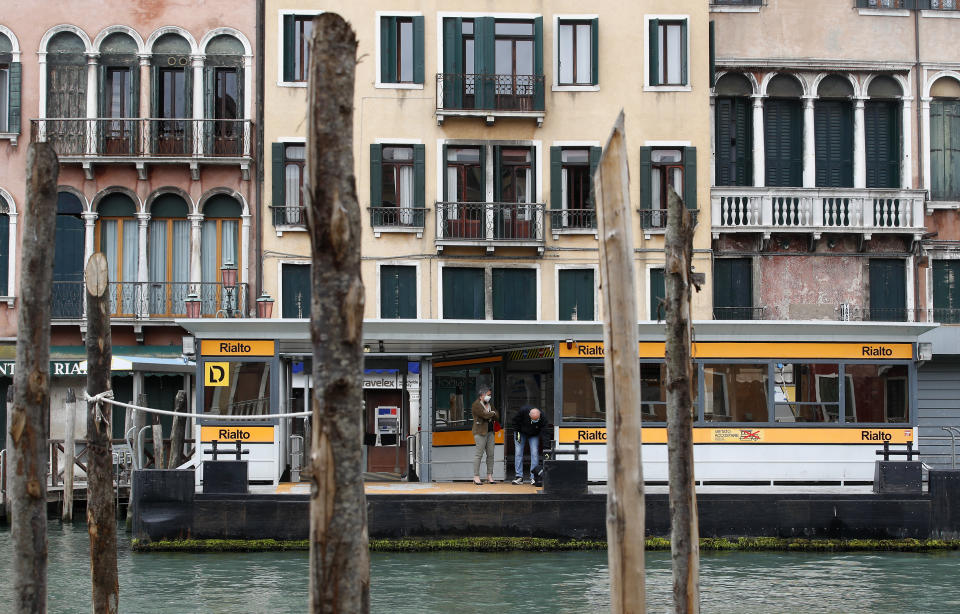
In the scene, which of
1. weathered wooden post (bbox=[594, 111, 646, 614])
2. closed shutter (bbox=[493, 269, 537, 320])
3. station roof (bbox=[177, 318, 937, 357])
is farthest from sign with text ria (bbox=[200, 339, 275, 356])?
weathered wooden post (bbox=[594, 111, 646, 614])

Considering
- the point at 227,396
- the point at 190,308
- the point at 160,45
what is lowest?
the point at 227,396

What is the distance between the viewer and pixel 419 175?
3225 centimetres

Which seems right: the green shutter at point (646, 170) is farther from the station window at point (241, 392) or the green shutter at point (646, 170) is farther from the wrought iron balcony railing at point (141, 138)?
the station window at point (241, 392)

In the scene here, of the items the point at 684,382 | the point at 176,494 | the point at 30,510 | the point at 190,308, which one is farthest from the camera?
the point at 190,308

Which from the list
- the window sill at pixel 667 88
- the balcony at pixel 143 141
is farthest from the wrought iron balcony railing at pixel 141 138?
the window sill at pixel 667 88

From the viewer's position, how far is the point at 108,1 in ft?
105

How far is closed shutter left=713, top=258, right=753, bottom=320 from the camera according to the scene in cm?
3300

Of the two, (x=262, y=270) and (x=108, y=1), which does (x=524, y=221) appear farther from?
(x=108, y=1)

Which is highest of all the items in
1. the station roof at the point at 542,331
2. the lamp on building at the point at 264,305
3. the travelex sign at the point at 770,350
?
the lamp on building at the point at 264,305

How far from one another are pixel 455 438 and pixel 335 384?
1821 centimetres

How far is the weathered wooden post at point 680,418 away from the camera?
39.7ft

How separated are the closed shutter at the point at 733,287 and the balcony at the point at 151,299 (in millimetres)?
11269

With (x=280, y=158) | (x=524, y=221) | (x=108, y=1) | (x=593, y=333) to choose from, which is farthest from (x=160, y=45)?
(x=593, y=333)

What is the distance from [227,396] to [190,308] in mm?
8359
